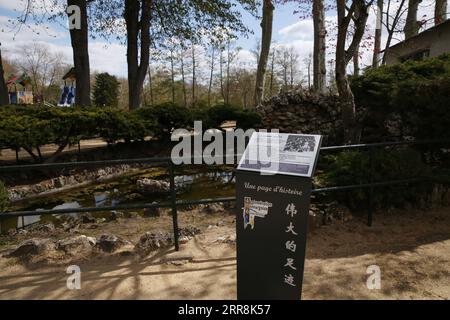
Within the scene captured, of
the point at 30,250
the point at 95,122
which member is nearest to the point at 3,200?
the point at 30,250

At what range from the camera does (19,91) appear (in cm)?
4175

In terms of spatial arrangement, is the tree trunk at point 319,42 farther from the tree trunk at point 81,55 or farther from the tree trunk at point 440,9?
the tree trunk at point 81,55

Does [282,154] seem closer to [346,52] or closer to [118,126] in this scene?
[346,52]

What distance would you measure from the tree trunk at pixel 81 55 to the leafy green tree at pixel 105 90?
86.5ft

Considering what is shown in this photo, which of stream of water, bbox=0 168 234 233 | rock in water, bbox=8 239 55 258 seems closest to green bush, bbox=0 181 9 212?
stream of water, bbox=0 168 234 233

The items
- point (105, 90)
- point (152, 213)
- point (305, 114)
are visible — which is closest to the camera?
point (152, 213)

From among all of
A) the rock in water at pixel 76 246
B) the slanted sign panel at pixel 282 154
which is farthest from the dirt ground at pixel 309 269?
the slanted sign panel at pixel 282 154

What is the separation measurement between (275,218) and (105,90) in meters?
41.7

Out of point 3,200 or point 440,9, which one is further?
point 440,9

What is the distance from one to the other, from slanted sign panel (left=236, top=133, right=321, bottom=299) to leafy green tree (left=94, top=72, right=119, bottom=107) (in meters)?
40.2

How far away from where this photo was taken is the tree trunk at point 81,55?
14.5 m

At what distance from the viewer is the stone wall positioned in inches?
412

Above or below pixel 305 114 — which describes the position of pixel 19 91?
above

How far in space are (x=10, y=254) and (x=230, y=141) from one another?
34.1 feet
